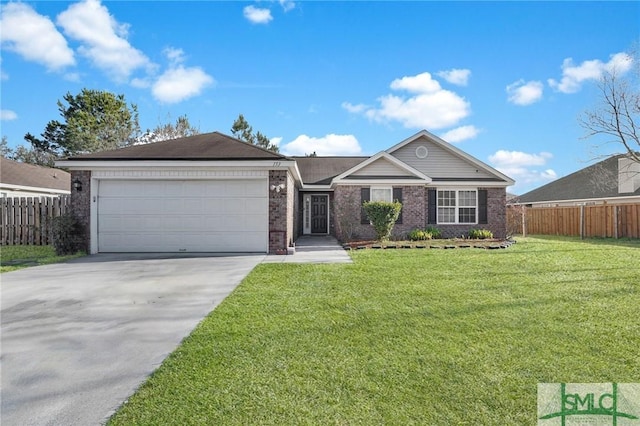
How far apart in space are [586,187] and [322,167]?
17027mm

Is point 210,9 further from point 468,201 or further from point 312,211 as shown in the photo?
point 468,201

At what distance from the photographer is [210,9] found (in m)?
10.3

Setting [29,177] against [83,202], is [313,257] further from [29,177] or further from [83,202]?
[29,177]

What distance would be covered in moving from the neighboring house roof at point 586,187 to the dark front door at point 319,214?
51.1 ft

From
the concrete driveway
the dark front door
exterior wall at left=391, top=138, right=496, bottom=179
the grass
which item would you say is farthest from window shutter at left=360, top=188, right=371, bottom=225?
the grass

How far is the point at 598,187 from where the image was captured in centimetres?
2242

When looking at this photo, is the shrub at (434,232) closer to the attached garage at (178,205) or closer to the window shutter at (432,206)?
the window shutter at (432,206)

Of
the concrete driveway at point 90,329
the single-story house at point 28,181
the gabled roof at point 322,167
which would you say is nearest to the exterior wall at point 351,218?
the gabled roof at point 322,167

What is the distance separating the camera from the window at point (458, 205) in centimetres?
1695

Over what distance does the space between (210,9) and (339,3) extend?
3.76 metres

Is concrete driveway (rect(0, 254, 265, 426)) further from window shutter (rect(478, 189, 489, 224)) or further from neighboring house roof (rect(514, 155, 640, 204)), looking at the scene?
neighboring house roof (rect(514, 155, 640, 204))

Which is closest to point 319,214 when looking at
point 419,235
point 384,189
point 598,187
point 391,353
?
point 384,189

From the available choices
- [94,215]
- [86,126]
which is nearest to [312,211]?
[94,215]

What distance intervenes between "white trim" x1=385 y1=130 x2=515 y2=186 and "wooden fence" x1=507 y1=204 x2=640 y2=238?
7.56 ft
